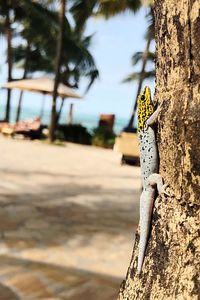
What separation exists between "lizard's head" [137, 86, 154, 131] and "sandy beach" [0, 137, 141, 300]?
246 cm

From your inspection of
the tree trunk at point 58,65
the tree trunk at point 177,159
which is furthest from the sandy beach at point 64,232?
the tree trunk at point 58,65

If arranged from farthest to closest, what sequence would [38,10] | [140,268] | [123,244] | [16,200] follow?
[38,10] < [16,200] < [123,244] < [140,268]

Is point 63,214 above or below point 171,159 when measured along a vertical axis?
below

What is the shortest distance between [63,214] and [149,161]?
16.8 ft

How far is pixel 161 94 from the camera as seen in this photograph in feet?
6.25

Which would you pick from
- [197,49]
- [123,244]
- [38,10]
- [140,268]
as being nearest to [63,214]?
[123,244]

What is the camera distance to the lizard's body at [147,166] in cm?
191

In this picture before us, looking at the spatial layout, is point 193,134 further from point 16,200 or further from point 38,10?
point 38,10

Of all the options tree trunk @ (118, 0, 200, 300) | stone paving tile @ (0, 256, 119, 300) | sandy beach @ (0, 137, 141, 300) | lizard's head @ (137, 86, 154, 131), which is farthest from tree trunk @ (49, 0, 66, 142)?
tree trunk @ (118, 0, 200, 300)

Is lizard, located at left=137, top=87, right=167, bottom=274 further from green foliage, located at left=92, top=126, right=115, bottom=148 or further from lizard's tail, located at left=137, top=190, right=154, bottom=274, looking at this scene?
green foliage, located at left=92, top=126, right=115, bottom=148

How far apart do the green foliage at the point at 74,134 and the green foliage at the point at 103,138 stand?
0.41 metres

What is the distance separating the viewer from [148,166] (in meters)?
1.93

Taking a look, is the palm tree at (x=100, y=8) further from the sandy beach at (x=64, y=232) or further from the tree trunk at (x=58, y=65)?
the sandy beach at (x=64, y=232)

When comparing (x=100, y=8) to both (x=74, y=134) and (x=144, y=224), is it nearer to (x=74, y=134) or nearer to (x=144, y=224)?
(x=74, y=134)
